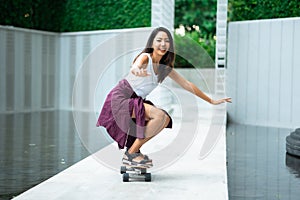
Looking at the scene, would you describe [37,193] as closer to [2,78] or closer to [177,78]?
[177,78]

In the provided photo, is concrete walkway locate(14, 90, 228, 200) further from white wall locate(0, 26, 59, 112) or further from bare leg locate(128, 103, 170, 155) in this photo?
white wall locate(0, 26, 59, 112)

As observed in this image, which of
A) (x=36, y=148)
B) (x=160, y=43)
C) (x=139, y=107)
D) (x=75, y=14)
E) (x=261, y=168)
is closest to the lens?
(x=139, y=107)

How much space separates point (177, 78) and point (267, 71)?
511 cm

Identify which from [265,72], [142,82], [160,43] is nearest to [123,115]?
[142,82]

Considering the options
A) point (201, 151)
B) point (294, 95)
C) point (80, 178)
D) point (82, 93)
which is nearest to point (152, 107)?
point (80, 178)

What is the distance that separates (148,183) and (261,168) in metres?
1.33

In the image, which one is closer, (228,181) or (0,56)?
(228,181)

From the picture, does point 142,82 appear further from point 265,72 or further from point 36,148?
point 265,72

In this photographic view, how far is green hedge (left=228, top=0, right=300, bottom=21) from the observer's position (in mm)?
8648

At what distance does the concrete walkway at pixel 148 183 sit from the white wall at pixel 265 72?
377 cm

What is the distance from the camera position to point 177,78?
390 centimetres

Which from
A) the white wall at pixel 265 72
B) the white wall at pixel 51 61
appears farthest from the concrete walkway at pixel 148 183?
the white wall at pixel 51 61

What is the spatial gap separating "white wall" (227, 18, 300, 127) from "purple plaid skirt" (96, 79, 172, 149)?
521cm

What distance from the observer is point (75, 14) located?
11.4 metres
